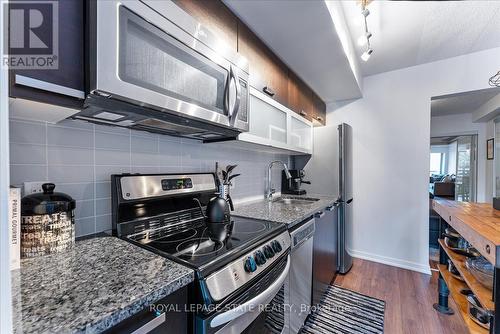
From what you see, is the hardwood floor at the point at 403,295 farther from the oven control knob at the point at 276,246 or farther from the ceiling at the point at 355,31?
the ceiling at the point at 355,31

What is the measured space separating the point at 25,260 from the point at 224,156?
124cm

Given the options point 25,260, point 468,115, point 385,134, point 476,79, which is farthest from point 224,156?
point 468,115

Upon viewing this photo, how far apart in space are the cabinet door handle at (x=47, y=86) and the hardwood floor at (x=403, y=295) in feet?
7.63

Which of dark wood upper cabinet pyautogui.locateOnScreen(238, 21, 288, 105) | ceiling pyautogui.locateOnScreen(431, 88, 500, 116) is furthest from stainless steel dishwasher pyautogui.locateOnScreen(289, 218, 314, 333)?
ceiling pyautogui.locateOnScreen(431, 88, 500, 116)

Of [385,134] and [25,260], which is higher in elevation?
[385,134]

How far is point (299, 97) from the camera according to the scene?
231cm

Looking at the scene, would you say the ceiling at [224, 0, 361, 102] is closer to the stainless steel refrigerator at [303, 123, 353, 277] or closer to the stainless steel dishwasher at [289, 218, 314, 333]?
the stainless steel refrigerator at [303, 123, 353, 277]

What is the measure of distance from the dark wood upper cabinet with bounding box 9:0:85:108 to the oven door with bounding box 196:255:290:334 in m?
0.81

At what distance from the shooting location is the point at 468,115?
4.43 m

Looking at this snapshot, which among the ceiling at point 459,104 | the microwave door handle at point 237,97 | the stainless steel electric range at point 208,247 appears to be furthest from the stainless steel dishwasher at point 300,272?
the ceiling at point 459,104

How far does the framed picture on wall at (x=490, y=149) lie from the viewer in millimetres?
3837

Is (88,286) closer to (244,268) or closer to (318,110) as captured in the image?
(244,268)

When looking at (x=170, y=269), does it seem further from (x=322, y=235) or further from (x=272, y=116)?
(x=322, y=235)

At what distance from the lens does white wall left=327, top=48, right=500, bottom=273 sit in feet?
8.21
